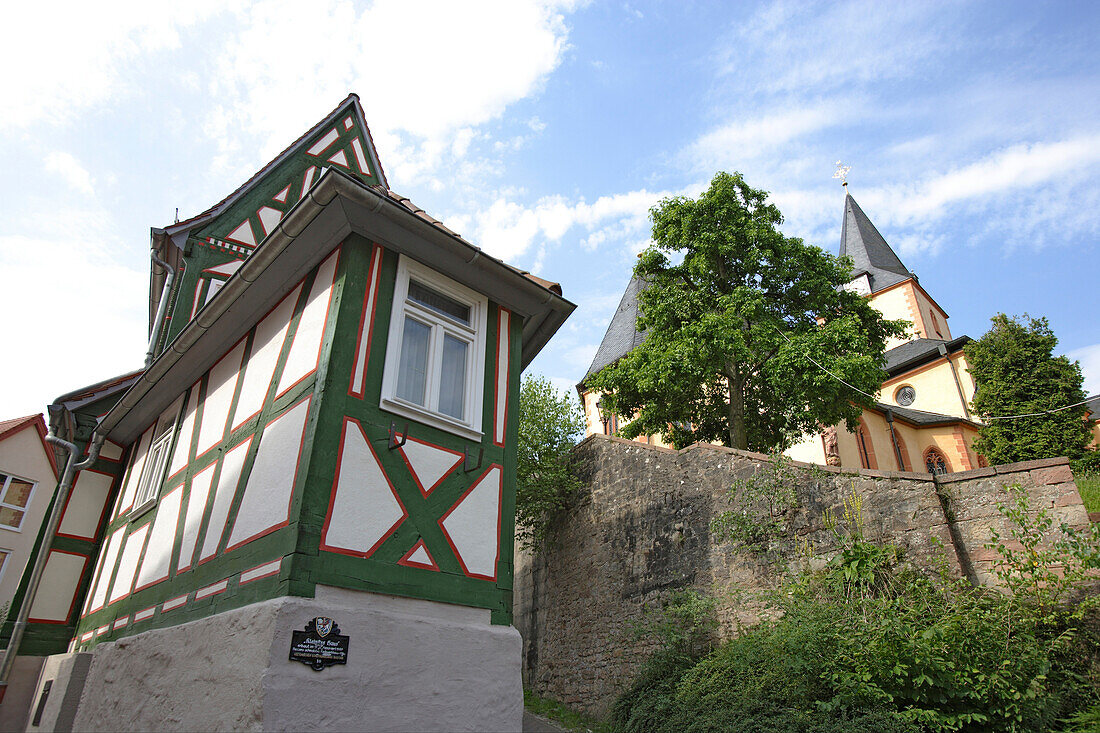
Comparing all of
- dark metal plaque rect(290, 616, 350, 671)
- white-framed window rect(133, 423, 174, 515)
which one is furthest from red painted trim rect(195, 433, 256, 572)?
white-framed window rect(133, 423, 174, 515)

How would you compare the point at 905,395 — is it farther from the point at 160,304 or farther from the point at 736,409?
the point at 160,304

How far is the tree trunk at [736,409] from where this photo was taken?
14373mm

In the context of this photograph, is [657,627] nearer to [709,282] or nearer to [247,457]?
[247,457]

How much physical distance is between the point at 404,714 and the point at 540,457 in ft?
29.9

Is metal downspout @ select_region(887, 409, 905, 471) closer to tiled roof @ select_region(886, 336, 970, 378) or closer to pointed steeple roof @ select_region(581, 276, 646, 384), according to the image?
tiled roof @ select_region(886, 336, 970, 378)

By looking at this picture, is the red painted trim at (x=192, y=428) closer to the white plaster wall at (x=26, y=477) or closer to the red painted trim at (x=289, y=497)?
the red painted trim at (x=289, y=497)

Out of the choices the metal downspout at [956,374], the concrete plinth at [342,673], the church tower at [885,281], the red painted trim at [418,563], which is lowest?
the concrete plinth at [342,673]

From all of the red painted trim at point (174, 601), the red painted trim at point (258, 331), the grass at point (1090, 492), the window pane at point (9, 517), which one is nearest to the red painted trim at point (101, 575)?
the red painted trim at point (174, 601)

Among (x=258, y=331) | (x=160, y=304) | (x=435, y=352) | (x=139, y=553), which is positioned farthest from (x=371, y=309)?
(x=160, y=304)

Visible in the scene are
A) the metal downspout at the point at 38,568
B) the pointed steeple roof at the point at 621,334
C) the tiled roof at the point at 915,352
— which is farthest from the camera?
the pointed steeple roof at the point at 621,334

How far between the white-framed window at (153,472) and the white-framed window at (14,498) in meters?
11.3

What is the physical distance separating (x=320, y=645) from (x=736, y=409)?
37.6 ft

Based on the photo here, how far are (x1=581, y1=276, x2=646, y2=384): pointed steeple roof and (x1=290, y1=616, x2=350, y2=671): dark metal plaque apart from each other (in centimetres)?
2442

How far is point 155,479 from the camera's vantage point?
9.09m
